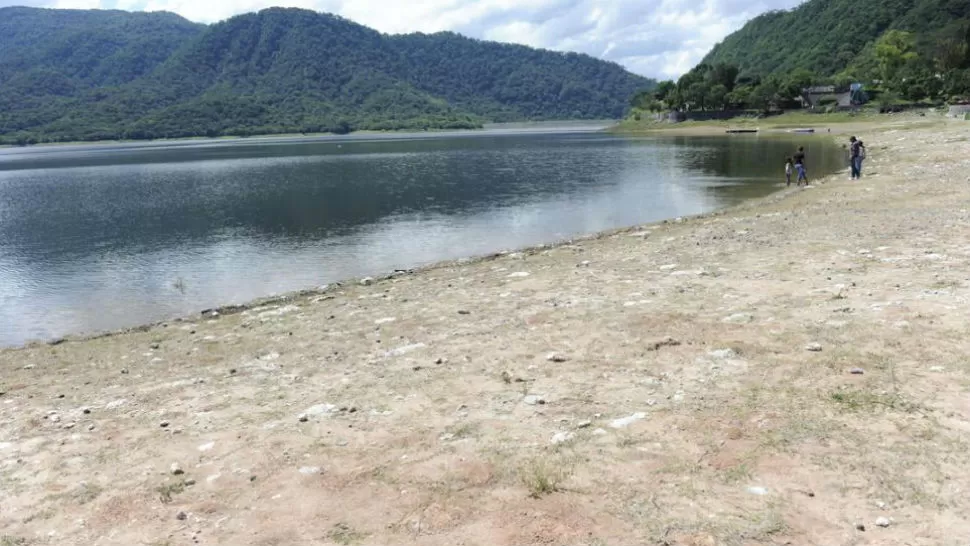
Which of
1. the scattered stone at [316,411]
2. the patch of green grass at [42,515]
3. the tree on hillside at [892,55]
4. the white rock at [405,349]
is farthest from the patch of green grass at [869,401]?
the tree on hillside at [892,55]

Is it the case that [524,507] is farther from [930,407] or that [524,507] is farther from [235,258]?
[235,258]

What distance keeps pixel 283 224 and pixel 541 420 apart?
115 ft

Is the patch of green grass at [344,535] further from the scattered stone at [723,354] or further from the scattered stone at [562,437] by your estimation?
the scattered stone at [723,354]

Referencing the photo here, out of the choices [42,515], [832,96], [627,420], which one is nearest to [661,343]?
[627,420]

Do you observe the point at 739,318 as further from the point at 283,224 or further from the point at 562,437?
the point at 283,224

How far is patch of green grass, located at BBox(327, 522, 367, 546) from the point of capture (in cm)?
631

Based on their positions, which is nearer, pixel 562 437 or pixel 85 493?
pixel 85 493

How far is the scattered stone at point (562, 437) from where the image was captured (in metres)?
7.91

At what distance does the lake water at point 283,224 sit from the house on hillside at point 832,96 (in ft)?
336

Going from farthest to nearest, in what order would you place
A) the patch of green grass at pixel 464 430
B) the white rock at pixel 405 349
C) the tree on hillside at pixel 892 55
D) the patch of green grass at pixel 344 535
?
1. the tree on hillside at pixel 892 55
2. the white rock at pixel 405 349
3. the patch of green grass at pixel 464 430
4. the patch of green grass at pixel 344 535

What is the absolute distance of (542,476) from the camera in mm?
6984

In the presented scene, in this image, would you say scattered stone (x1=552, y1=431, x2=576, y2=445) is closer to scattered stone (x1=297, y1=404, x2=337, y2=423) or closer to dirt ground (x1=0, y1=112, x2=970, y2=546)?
dirt ground (x1=0, y1=112, x2=970, y2=546)

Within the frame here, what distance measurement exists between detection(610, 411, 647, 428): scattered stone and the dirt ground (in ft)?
0.10

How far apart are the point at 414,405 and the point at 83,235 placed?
38.4m
